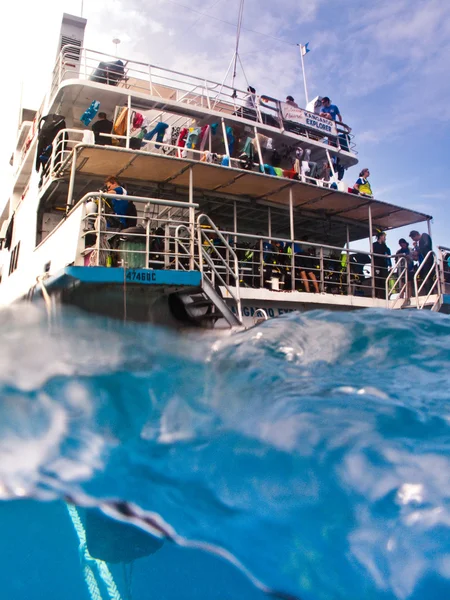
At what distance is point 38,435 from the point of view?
3346 mm

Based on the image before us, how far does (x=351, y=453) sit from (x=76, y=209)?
533 centimetres

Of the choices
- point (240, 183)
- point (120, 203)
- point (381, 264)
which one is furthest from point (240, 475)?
point (381, 264)

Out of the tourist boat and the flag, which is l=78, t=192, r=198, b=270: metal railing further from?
the flag

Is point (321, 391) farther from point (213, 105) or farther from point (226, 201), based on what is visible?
point (213, 105)

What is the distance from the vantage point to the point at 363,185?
40.3 ft

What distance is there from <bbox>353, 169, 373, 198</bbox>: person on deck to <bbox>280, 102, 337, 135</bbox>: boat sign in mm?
1849

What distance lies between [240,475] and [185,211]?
958cm

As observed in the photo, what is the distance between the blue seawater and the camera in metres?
2.30

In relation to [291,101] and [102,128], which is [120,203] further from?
[291,101]

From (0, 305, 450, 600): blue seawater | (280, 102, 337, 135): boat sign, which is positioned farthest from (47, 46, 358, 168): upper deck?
(0, 305, 450, 600): blue seawater

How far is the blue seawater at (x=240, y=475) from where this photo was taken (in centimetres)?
230

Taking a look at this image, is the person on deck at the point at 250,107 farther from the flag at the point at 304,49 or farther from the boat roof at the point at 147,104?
the flag at the point at 304,49

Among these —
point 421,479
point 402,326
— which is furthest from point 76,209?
point 421,479

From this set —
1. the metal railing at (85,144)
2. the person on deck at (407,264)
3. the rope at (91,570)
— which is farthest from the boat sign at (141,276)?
the person on deck at (407,264)
